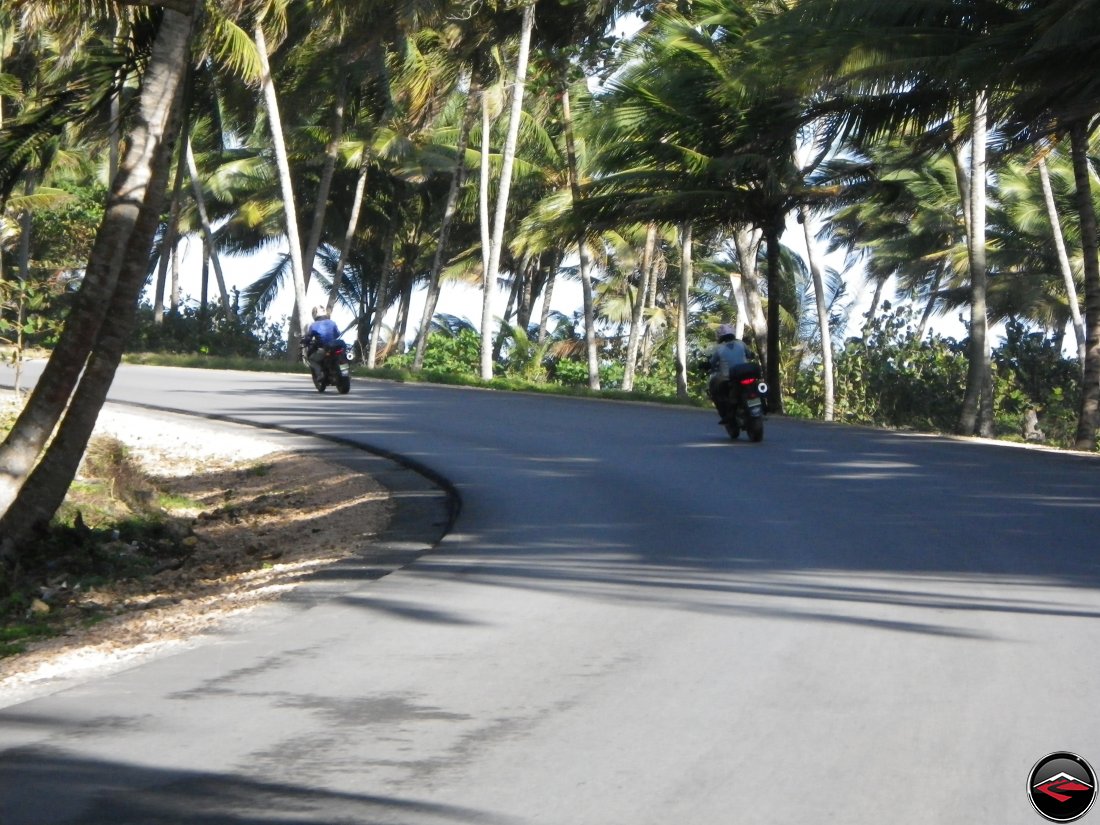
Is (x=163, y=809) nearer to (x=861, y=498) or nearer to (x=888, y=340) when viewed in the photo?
(x=861, y=498)

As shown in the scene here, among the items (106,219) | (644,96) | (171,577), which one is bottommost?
(171,577)

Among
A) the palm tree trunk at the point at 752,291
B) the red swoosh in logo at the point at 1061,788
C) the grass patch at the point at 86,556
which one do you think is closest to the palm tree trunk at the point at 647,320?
the palm tree trunk at the point at 752,291

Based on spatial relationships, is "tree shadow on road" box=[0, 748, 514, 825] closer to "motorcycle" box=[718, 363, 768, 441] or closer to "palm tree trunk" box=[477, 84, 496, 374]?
"motorcycle" box=[718, 363, 768, 441]

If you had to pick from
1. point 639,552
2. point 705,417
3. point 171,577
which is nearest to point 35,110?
point 171,577

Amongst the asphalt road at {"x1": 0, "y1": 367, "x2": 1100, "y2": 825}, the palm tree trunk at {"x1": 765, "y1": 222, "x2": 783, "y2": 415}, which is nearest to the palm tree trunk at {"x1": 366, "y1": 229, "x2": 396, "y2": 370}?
the palm tree trunk at {"x1": 765, "y1": 222, "x2": 783, "y2": 415}

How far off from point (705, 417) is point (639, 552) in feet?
39.1

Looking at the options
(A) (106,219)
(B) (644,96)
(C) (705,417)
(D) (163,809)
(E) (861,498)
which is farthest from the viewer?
(B) (644,96)

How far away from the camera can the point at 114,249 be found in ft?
34.2

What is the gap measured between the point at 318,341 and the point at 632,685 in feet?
60.5

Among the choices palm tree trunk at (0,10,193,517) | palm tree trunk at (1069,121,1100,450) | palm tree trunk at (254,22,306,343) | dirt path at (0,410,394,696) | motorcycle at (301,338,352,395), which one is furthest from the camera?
palm tree trunk at (254,22,306,343)

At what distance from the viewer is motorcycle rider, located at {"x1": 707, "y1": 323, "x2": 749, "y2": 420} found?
1692 cm

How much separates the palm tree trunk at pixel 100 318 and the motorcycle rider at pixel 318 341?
41.5 feet

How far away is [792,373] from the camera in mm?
43594

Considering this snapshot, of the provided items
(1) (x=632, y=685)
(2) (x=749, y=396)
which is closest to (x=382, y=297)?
(2) (x=749, y=396)
